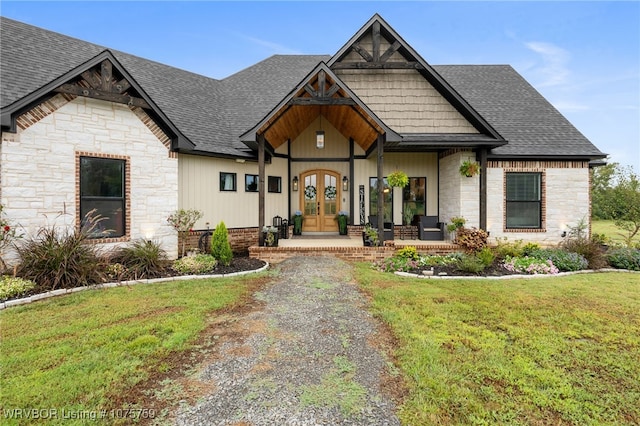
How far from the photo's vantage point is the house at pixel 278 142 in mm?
7164

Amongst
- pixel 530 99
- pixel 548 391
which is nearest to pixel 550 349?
pixel 548 391

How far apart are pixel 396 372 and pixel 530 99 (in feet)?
44.8

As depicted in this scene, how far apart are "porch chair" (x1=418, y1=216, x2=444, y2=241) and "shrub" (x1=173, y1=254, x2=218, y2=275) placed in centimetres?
711

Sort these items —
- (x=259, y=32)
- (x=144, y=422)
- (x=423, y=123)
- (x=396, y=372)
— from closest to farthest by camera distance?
1. (x=144, y=422)
2. (x=396, y=372)
3. (x=423, y=123)
4. (x=259, y=32)

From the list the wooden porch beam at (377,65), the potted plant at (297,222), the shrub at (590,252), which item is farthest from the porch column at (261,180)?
the shrub at (590,252)

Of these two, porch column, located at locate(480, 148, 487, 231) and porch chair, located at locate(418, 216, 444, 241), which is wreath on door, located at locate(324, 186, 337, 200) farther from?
porch column, located at locate(480, 148, 487, 231)

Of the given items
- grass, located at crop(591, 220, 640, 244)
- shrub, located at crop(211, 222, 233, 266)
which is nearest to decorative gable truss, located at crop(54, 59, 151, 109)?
shrub, located at crop(211, 222, 233, 266)

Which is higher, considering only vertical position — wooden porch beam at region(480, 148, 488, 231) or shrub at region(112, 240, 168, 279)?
wooden porch beam at region(480, 148, 488, 231)

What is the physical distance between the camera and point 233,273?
775cm

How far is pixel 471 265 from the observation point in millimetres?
7863

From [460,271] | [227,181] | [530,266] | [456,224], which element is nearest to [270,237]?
[227,181]

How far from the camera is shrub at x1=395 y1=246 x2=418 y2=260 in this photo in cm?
892

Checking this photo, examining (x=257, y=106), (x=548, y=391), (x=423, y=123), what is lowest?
(x=548, y=391)

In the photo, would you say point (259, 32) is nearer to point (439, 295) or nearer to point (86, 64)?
point (86, 64)
